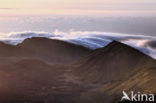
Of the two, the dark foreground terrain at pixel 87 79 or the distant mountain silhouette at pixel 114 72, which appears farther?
the dark foreground terrain at pixel 87 79

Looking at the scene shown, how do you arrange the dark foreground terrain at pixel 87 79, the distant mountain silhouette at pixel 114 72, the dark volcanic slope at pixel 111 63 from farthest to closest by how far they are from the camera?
the dark volcanic slope at pixel 111 63, the dark foreground terrain at pixel 87 79, the distant mountain silhouette at pixel 114 72

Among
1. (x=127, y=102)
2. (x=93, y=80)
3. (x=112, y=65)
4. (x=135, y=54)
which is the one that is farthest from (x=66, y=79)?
(x=127, y=102)

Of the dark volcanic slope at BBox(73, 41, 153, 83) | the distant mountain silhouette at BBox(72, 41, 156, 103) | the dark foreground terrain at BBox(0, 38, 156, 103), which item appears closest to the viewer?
the distant mountain silhouette at BBox(72, 41, 156, 103)

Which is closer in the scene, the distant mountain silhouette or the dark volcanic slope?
the distant mountain silhouette

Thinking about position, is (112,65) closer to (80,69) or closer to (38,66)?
(80,69)

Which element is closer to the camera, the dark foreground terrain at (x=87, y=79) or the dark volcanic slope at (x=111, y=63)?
the dark foreground terrain at (x=87, y=79)

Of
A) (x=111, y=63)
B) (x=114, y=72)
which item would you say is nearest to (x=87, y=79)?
(x=114, y=72)

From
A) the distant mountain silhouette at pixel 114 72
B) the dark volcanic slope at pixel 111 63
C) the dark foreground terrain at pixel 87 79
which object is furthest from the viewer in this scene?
the dark volcanic slope at pixel 111 63
